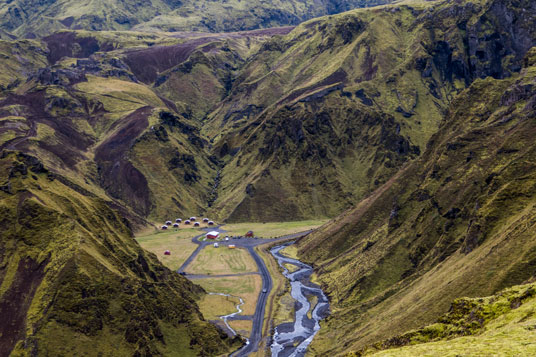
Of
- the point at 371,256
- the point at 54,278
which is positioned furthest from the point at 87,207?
the point at 371,256

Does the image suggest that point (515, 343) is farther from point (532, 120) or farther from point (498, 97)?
point (498, 97)

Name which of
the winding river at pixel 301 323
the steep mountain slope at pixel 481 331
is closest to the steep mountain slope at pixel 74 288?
the winding river at pixel 301 323

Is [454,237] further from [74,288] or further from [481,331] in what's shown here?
[74,288]

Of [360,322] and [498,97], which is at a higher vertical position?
[498,97]

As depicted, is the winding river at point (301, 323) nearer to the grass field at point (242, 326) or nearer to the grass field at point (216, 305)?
the grass field at point (242, 326)

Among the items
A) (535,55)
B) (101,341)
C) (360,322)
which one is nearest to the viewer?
(101,341)

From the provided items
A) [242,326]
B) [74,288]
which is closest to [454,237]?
[242,326]
